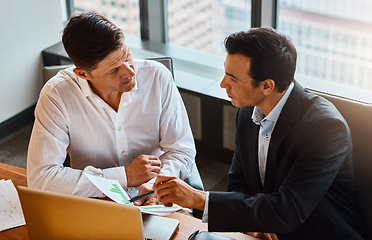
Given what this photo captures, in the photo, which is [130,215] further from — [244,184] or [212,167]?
[212,167]

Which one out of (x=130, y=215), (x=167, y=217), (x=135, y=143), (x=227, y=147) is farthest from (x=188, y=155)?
(x=227, y=147)

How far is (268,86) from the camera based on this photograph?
66.9 inches

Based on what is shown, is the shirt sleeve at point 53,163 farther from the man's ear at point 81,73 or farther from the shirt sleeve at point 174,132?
the shirt sleeve at point 174,132

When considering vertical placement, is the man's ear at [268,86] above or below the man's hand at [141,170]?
above

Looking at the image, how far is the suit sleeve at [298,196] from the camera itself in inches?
62.4

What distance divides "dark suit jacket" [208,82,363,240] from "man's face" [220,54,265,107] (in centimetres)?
11

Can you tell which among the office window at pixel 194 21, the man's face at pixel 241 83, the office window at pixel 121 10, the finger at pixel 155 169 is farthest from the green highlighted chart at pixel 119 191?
the office window at pixel 121 10

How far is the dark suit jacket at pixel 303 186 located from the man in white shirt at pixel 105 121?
1.37 ft

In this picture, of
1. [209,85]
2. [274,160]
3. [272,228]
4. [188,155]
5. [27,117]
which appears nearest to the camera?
[272,228]

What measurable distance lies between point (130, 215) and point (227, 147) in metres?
2.03

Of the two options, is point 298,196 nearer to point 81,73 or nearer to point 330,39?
point 81,73

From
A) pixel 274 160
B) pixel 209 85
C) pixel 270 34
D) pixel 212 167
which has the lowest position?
pixel 212 167

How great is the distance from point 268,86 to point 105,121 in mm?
715

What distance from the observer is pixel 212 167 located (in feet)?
11.0
